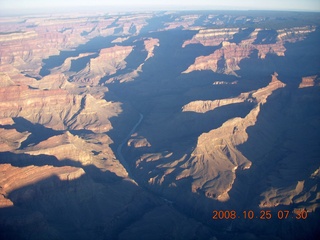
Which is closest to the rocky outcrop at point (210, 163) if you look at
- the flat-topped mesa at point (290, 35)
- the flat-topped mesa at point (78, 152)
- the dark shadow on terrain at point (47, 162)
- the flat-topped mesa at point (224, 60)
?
the flat-topped mesa at point (78, 152)

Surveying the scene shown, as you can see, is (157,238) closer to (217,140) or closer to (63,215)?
(63,215)

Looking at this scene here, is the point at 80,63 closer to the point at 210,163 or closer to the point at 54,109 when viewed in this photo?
the point at 54,109

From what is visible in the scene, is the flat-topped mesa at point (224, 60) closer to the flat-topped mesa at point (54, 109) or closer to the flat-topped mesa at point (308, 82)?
the flat-topped mesa at point (308, 82)

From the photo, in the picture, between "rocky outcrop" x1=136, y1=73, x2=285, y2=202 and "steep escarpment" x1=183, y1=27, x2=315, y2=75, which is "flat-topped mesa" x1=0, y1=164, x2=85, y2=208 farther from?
"steep escarpment" x1=183, y1=27, x2=315, y2=75

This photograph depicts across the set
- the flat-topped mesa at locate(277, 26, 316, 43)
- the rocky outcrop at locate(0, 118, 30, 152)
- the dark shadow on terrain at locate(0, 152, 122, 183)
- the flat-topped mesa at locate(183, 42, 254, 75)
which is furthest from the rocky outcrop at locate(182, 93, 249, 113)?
the flat-topped mesa at locate(277, 26, 316, 43)

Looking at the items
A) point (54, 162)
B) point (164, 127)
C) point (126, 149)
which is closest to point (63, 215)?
point (54, 162)

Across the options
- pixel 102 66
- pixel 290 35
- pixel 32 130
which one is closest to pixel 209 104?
pixel 32 130
